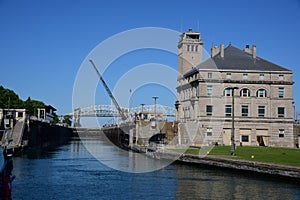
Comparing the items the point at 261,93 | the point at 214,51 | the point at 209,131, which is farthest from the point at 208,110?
the point at 214,51

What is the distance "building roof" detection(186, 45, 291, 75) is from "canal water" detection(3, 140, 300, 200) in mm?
39588

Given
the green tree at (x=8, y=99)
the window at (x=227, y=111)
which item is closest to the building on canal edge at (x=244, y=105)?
Answer: the window at (x=227, y=111)

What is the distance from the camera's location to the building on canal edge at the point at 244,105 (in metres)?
82.9

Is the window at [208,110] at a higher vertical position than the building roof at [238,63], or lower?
lower

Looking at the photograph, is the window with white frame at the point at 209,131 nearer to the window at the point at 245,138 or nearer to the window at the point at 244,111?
the window at the point at 245,138

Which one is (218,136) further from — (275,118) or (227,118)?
(275,118)

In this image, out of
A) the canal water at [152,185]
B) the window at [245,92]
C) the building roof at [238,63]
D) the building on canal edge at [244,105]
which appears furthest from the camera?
the building roof at [238,63]

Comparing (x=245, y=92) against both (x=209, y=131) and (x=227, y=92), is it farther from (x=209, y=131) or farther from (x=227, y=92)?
(x=209, y=131)

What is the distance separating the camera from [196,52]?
10925 centimetres

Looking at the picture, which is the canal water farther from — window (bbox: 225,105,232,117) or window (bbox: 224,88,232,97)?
window (bbox: 224,88,232,97)

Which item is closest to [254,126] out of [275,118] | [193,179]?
[275,118]

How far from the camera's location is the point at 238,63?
86500mm

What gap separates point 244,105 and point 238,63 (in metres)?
8.44

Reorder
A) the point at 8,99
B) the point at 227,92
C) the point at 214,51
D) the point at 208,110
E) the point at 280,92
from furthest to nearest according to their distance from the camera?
the point at 8,99
the point at 214,51
the point at 280,92
the point at 227,92
the point at 208,110
